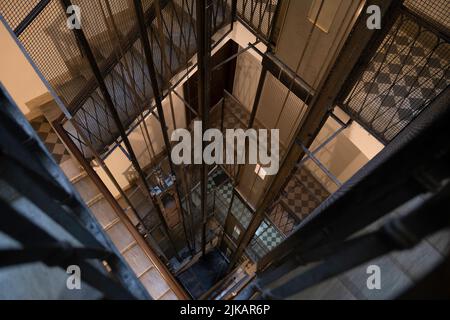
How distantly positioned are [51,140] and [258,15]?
2.84 m

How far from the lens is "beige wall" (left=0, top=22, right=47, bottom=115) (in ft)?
11.9

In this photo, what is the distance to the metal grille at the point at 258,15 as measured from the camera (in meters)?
3.77

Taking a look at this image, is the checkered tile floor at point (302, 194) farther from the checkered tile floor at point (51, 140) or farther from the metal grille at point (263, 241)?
the checkered tile floor at point (51, 140)

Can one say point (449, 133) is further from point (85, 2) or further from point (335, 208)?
point (85, 2)

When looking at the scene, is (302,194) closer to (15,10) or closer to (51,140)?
(51,140)

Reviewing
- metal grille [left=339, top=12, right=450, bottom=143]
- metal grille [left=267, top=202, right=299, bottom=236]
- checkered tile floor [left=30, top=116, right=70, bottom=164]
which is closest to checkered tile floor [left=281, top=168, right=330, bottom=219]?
metal grille [left=267, top=202, right=299, bottom=236]

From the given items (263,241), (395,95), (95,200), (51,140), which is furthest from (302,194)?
(51,140)

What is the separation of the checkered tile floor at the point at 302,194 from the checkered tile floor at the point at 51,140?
11.0 ft

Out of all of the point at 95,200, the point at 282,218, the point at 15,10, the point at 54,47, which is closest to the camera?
the point at 15,10

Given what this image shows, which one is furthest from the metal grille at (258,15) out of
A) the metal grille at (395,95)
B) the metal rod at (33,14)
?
the metal rod at (33,14)

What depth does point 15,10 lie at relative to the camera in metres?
2.40

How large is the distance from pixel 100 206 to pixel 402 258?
9.46 ft

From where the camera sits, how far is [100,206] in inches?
137

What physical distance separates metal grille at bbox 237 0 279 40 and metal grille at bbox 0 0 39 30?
217 cm
